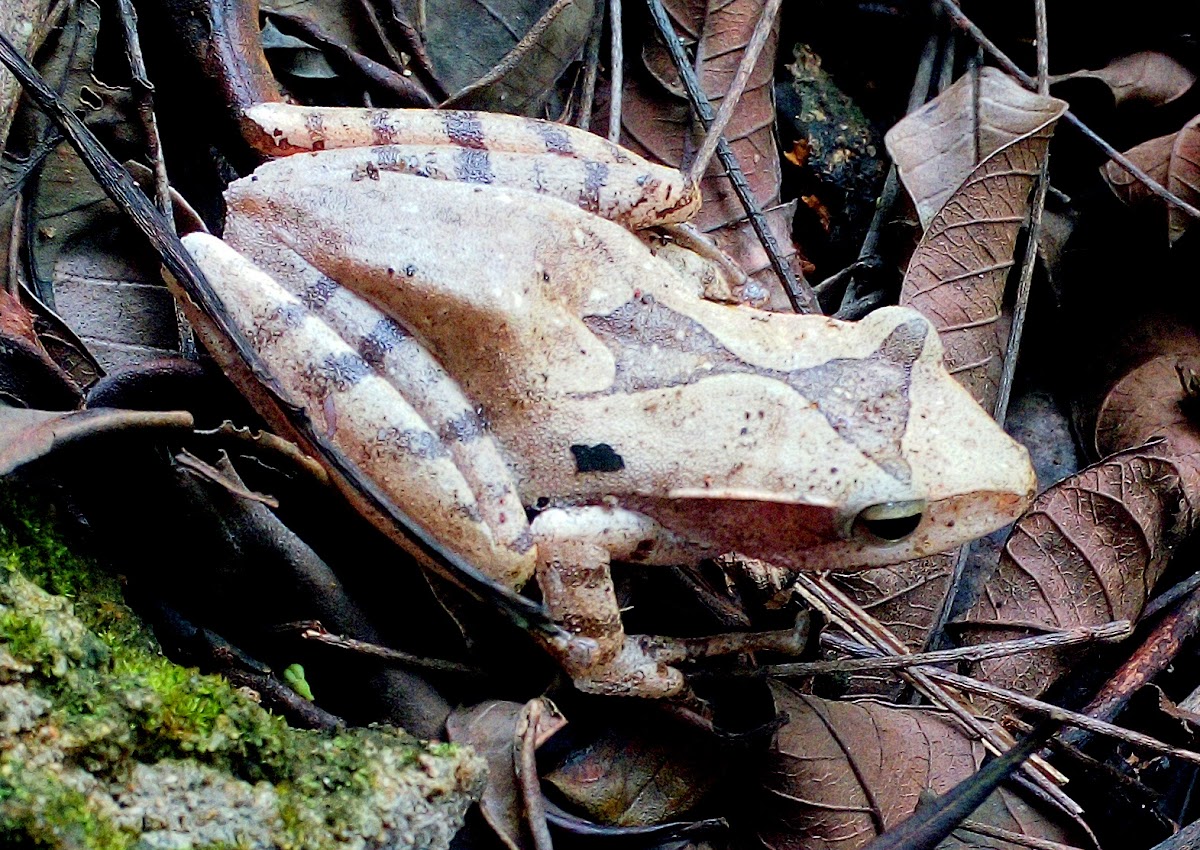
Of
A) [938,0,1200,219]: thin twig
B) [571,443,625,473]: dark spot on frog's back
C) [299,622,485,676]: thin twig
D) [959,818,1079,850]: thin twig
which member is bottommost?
[959,818,1079,850]: thin twig

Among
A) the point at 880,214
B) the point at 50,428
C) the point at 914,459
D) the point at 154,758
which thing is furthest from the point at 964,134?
the point at 154,758

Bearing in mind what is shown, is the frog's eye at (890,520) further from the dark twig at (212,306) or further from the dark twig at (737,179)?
the dark twig at (737,179)

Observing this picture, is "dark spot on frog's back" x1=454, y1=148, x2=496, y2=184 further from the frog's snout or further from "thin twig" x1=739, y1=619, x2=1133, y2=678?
"thin twig" x1=739, y1=619, x2=1133, y2=678

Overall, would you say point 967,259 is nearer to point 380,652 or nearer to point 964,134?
point 964,134

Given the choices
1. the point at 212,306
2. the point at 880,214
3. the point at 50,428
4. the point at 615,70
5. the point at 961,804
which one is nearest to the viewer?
the point at 50,428

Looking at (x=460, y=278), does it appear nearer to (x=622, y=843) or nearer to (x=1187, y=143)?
(x=622, y=843)

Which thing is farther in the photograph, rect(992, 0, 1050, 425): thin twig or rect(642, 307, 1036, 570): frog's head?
rect(992, 0, 1050, 425): thin twig

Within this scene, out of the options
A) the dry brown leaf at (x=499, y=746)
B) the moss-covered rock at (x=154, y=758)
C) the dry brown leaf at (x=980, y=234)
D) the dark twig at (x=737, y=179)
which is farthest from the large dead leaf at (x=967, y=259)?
the moss-covered rock at (x=154, y=758)

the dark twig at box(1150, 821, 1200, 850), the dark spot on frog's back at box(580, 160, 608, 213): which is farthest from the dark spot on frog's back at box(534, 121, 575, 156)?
the dark twig at box(1150, 821, 1200, 850)
